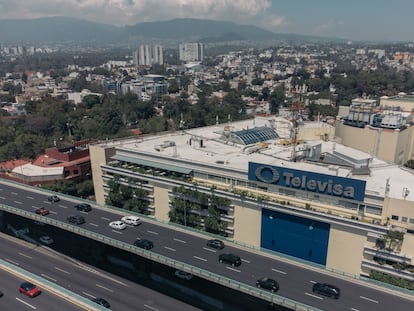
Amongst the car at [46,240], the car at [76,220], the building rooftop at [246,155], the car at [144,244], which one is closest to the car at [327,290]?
the building rooftop at [246,155]

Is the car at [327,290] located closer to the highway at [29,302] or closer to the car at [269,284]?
the car at [269,284]

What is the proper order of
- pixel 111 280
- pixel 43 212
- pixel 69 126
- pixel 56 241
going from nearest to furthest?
pixel 111 280
pixel 43 212
pixel 56 241
pixel 69 126

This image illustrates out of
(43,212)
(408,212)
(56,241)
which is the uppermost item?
A: (408,212)

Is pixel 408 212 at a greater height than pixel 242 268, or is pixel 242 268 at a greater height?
pixel 408 212

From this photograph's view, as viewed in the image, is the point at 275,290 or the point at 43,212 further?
the point at 43,212

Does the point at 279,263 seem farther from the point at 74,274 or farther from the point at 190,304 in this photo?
the point at 74,274

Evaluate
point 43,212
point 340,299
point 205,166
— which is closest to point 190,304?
point 340,299

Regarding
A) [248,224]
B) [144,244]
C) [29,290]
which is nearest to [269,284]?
[248,224]

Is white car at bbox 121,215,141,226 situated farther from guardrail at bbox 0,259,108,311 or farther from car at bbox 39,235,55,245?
car at bbox 39,235,55,245
